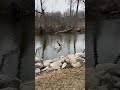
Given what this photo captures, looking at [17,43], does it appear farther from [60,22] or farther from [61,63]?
[60,22]

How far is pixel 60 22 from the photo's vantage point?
4594 millimetres

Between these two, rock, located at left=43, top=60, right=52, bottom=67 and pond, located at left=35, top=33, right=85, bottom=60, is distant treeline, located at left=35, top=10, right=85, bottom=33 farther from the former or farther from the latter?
rock, located at left=43, top=60, right=52, bottom=67

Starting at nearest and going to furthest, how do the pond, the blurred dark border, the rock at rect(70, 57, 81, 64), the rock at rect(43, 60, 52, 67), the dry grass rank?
the blurred dark border
the dry grass
the rock at rect(70, 57, 81, 64)
the rock at rect(43, 60, 52, 67)
the pond

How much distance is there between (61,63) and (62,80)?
73 cm

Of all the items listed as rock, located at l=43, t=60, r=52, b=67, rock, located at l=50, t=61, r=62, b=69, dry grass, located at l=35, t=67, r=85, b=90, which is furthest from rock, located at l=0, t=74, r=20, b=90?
rock, located at l=43, t=60, r=52, b=67

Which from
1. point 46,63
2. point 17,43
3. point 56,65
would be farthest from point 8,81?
point 46,63

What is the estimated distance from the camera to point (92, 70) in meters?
2.04

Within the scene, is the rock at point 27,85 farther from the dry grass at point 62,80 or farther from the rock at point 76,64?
the rock at point 76,64

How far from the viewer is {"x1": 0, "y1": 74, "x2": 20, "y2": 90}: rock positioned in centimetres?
201

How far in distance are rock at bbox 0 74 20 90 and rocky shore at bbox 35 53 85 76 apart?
207cm

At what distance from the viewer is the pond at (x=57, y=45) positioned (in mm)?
4547

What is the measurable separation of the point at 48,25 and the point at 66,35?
35 centimetres

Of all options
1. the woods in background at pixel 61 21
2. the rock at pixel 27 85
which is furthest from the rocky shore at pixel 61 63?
the rock at pixel 27 85

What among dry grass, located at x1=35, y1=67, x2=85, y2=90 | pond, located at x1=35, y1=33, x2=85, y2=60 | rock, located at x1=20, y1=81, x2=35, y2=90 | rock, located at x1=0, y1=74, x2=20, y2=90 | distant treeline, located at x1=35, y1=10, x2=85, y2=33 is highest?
distant treeline, located at x1=35, y1=10, x2=85, y2=33
